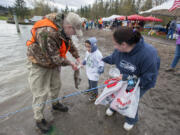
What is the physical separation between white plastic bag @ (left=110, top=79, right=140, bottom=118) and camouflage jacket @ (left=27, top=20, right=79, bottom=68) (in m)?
1.12

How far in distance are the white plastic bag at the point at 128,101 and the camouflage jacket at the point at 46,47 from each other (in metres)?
1.12

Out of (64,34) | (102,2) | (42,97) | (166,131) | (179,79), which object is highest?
(102,2)

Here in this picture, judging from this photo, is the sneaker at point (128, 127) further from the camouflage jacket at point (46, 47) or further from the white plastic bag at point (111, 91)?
the camouflage jacket at point (46, 47)

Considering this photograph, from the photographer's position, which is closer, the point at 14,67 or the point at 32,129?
the point at 32,129

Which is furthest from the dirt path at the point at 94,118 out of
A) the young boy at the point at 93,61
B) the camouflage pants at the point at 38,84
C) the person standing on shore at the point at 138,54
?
the person standing on shore at the point at 138,54

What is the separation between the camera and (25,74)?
4520 mm

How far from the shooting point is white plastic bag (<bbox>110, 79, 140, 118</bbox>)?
1.79 meters

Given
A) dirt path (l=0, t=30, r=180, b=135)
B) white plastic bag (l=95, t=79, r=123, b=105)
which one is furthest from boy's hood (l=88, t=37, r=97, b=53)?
dirt path (l=0, t=30, r=180, b=135)

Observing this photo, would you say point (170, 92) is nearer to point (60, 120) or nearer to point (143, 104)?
point (143, 104)

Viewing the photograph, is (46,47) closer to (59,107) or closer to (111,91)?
(111,91)

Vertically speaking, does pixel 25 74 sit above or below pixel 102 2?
below

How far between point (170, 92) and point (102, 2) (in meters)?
55.0

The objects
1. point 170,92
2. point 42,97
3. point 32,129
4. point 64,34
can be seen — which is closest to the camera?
point 64,34

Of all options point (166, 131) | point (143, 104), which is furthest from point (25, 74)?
point (166, 131)
